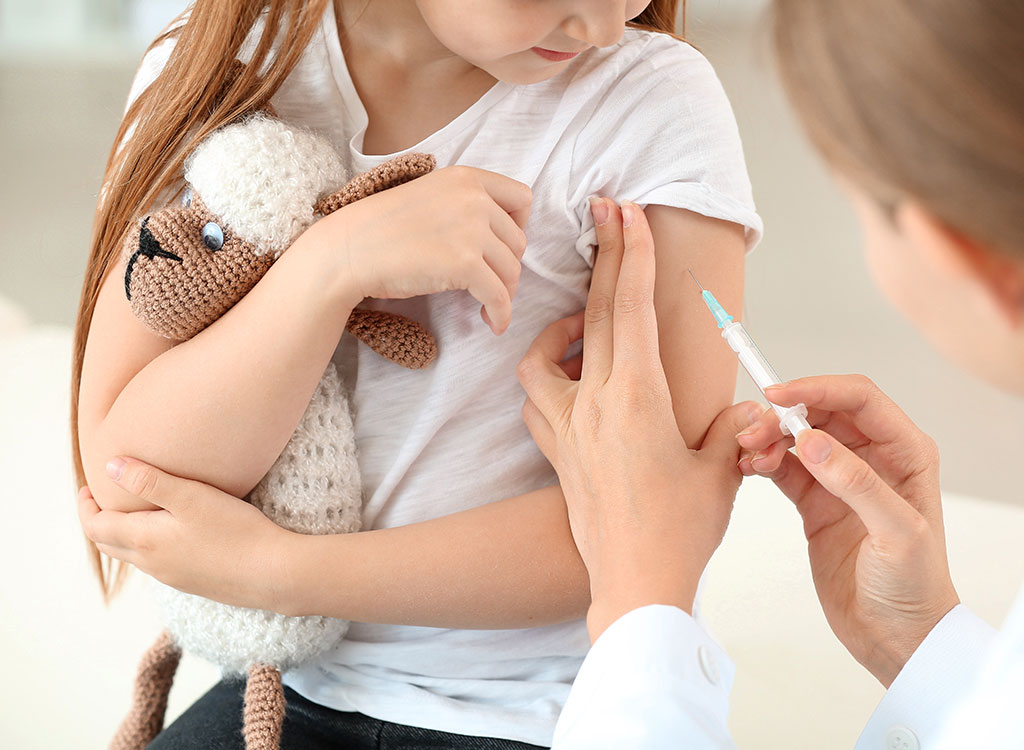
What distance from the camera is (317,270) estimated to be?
0.75 meters

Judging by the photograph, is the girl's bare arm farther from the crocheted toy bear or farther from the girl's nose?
the girl's nose

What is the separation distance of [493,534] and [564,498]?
6 centimetres

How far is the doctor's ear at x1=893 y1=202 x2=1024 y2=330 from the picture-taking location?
1.65ft

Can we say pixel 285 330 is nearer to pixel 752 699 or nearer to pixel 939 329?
pixel 939 329

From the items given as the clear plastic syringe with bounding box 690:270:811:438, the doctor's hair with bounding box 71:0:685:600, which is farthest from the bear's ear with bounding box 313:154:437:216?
the clear plastic syringe with bounding box 690:270:811:438

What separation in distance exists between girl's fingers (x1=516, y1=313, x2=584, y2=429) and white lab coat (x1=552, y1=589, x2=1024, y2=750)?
19cm

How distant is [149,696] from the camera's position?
101 cm

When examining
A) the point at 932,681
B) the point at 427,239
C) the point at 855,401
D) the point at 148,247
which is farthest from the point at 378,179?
the point at 932,681

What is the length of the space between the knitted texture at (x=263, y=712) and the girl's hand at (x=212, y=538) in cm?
6

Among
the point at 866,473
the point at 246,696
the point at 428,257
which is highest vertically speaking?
the point at 428,257

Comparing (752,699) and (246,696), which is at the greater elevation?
(246,696)

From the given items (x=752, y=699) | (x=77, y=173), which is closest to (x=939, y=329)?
(x=752, y=699)

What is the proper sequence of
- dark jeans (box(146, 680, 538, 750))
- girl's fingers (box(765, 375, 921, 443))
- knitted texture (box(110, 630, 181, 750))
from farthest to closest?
knitted texture (box(110, 630, 181, 750)) < dark jeans (box(146, 680, 538, 750)) < girl's fingers (box(765, 375, 921, 443))

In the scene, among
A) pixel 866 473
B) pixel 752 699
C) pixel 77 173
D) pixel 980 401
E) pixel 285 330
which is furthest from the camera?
pixel 77 173
